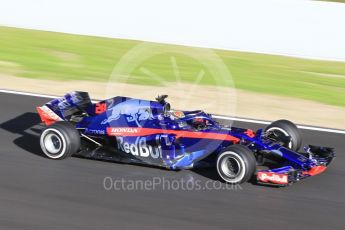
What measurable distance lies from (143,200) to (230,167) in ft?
4.49

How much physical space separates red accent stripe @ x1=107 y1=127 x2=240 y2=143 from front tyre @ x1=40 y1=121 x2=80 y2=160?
55cm

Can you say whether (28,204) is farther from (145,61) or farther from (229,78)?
(145,61)

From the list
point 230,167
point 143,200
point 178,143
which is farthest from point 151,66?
point 143,200

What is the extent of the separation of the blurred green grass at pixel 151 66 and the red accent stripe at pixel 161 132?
5.57 metres

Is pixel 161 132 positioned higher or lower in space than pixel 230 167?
higher

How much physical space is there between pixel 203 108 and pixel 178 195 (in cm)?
495

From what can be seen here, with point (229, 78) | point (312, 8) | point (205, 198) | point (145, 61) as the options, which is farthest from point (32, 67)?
point (205, 198)

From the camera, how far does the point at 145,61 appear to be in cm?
1753

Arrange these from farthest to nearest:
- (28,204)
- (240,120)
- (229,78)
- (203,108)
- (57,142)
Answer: (229,78)
(203,108)
(240,120)
(57,142)
(28,204)

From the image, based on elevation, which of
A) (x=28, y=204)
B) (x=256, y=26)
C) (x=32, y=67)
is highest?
(x=256, y=26)

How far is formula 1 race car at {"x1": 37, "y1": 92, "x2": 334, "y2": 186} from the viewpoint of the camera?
350 inches

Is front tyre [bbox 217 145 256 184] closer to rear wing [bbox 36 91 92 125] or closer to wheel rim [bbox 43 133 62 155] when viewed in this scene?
wheel rim [bbox 43 133 62 155]

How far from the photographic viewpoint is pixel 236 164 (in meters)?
8.84

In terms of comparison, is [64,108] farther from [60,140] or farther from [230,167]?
[230,167]
